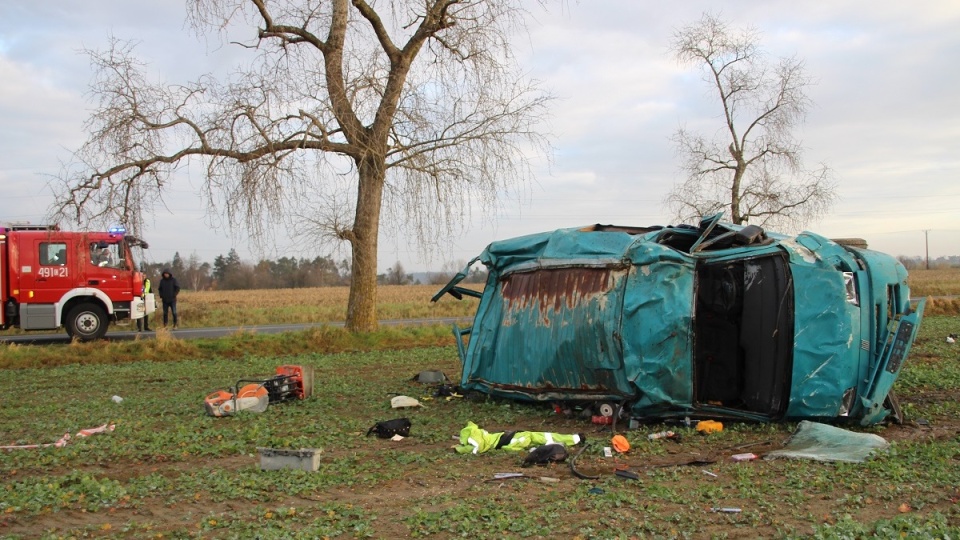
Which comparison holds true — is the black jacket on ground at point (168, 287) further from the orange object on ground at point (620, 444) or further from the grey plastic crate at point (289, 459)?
the orange object on ground at point (620, 444)

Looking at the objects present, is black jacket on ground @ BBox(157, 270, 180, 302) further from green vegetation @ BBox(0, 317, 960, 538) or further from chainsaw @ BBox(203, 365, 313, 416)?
chainsaw @ BBox(203, 365, 313, 416)

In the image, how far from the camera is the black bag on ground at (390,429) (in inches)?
315

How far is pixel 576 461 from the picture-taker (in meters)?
6.83

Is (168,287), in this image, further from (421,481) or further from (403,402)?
(421,481)

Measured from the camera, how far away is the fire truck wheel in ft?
63.9

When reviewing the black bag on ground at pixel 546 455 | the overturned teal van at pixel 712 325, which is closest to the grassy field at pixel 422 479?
Answer: the black bag on ground at pixel 546 455

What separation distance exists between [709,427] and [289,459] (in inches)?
162

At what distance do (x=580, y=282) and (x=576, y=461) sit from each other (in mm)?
2473

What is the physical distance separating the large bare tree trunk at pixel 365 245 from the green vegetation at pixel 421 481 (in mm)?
6960

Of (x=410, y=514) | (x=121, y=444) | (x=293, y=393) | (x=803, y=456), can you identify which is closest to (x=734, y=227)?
(x=803, y=456)

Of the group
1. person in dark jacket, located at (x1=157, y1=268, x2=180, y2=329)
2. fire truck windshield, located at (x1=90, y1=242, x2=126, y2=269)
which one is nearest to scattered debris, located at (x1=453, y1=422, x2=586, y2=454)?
fire truck windshield, located at (x1=90, y1=242, x2=126, y2=269)

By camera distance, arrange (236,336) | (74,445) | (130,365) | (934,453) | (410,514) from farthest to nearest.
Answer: (236,336), (130,365), (74,445), (934,453), (410,514)

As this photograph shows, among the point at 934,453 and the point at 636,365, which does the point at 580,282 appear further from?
the point at 934,453

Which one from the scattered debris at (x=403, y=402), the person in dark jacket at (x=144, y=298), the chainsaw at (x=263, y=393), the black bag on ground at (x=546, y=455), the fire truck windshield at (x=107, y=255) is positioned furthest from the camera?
the person in dark jacket at (x=144, y=298)
